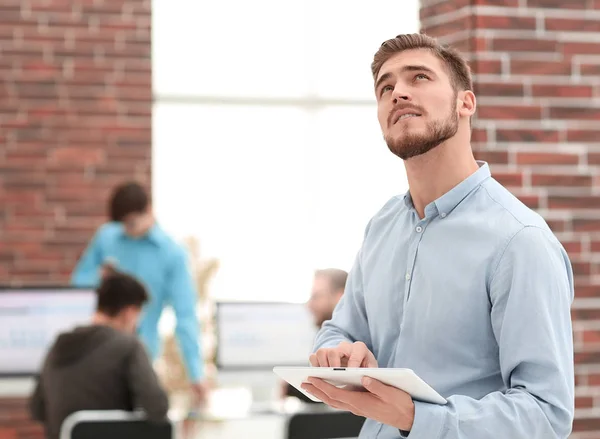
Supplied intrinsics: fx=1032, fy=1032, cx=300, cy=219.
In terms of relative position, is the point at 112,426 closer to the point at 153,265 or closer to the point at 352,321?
the point at 153,265

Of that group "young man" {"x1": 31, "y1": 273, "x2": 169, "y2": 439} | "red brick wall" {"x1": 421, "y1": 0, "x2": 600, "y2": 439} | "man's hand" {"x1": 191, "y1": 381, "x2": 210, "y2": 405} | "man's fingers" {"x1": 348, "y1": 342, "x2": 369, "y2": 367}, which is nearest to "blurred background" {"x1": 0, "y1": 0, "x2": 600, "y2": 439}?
"red brick wall" {"x1": 421, "y1": 0, "x2": 600, "y2": 439}

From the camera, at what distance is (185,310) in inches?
195

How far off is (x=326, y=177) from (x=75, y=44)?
7.77 feet

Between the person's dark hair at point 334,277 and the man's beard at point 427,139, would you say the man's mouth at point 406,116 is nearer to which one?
the man's beard at point 427,139

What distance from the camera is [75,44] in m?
5.86

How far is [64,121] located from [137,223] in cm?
126

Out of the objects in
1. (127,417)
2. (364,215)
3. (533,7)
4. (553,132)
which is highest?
(533,7)

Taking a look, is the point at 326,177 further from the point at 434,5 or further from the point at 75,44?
the point at 434,5

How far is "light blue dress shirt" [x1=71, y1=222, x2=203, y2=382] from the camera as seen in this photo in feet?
16.3

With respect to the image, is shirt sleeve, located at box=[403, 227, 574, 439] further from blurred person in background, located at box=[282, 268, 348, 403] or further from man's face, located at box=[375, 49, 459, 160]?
blurred person in background, located at box=[282, 268, 348, 403]

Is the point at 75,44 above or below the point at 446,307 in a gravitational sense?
above

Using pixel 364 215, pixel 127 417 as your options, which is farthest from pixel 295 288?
pixel 127 417

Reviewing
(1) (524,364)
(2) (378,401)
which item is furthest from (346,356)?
(1) (524,364)

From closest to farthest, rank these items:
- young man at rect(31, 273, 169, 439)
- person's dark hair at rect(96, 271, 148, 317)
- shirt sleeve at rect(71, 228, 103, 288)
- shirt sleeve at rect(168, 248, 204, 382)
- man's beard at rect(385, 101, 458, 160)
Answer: man's beard at rect(385, 101, 458, 160) < young man at rect(31, 273, 169, 439) < person's dark hair at rect(96, 271, 148, 317) < shirt sleeve at rect(168, 248, 204, 382) < shirt sleeve at rect(71, 228, 103, 288)
